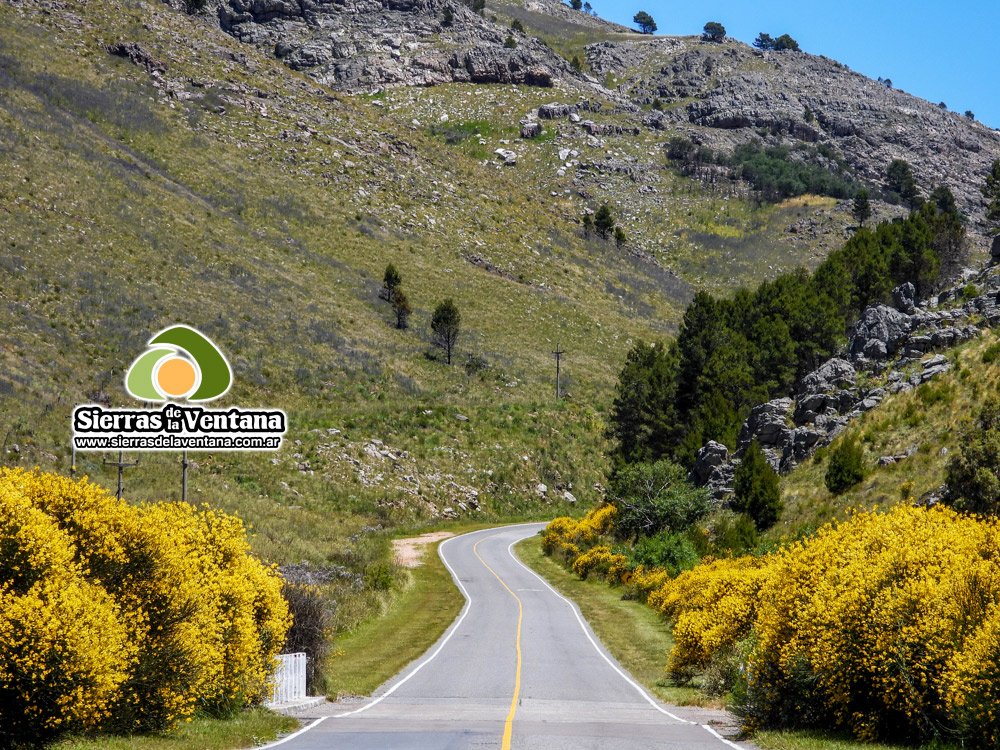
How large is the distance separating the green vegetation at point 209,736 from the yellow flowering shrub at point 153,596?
33cm

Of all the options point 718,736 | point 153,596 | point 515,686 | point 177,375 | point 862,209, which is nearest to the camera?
point 153,596

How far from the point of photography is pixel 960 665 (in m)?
11.9

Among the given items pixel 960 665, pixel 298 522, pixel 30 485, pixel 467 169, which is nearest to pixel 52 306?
pixel 298 522

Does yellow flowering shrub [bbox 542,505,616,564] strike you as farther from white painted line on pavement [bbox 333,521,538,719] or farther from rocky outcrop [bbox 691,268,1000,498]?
rocky outcrop [bbox 691,268,1000,498]

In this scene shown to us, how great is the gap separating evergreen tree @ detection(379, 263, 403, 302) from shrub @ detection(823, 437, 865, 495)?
2085 inches

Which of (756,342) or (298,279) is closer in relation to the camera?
(756,342)

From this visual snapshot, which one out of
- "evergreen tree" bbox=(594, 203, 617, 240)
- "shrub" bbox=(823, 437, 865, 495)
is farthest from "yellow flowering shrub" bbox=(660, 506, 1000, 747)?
→ "evergreen tree" bbox=(594, 203, 617, 240)

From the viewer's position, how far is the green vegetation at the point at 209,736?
12.5m

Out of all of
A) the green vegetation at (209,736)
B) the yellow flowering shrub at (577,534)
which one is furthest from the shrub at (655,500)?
the green vegetation at (209,736)

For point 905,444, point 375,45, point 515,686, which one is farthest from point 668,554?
point 375,45

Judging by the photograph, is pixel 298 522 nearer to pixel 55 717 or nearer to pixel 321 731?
pixel 321 731

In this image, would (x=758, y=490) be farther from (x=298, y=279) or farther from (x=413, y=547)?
(x=298, y=279)

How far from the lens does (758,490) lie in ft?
120

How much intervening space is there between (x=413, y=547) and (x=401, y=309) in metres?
35.1
